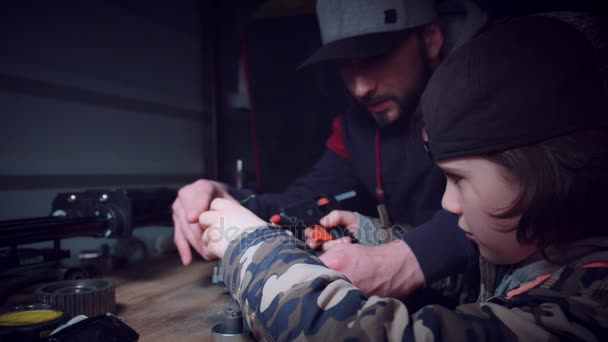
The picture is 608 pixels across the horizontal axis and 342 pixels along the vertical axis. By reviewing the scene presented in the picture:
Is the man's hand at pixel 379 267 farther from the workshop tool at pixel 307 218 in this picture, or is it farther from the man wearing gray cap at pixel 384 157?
the workshop tool at pixel 307 218

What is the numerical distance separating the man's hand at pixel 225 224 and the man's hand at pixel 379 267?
0.47 feet

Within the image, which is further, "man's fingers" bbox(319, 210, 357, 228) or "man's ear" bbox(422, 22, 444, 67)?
"man's ear" bbox(422, 22, 444, 67)

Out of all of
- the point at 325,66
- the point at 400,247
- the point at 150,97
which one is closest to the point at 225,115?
the point at 150,97

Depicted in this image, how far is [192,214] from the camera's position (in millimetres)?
667

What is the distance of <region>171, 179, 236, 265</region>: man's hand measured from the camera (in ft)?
2.27

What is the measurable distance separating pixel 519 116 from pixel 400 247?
12.7 inches

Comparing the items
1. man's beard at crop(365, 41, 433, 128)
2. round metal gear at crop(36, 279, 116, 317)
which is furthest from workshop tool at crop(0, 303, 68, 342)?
man's beard at crop(365, 41, 433, 128)

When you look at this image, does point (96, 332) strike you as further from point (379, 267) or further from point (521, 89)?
point (521, 89)

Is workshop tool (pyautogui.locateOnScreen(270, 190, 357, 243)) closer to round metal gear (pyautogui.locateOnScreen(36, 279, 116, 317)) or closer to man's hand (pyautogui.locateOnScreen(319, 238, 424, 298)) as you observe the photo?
man's hand (pyautogui.locateOnScreen(319, 238, 424, 298))

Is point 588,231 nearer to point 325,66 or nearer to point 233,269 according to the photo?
point 233,269

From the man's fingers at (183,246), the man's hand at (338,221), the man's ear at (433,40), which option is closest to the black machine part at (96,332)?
the man's fingers at (183,246)

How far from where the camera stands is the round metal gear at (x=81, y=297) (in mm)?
559

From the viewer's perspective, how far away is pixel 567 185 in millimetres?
482

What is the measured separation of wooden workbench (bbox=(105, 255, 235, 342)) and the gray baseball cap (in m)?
0.57
